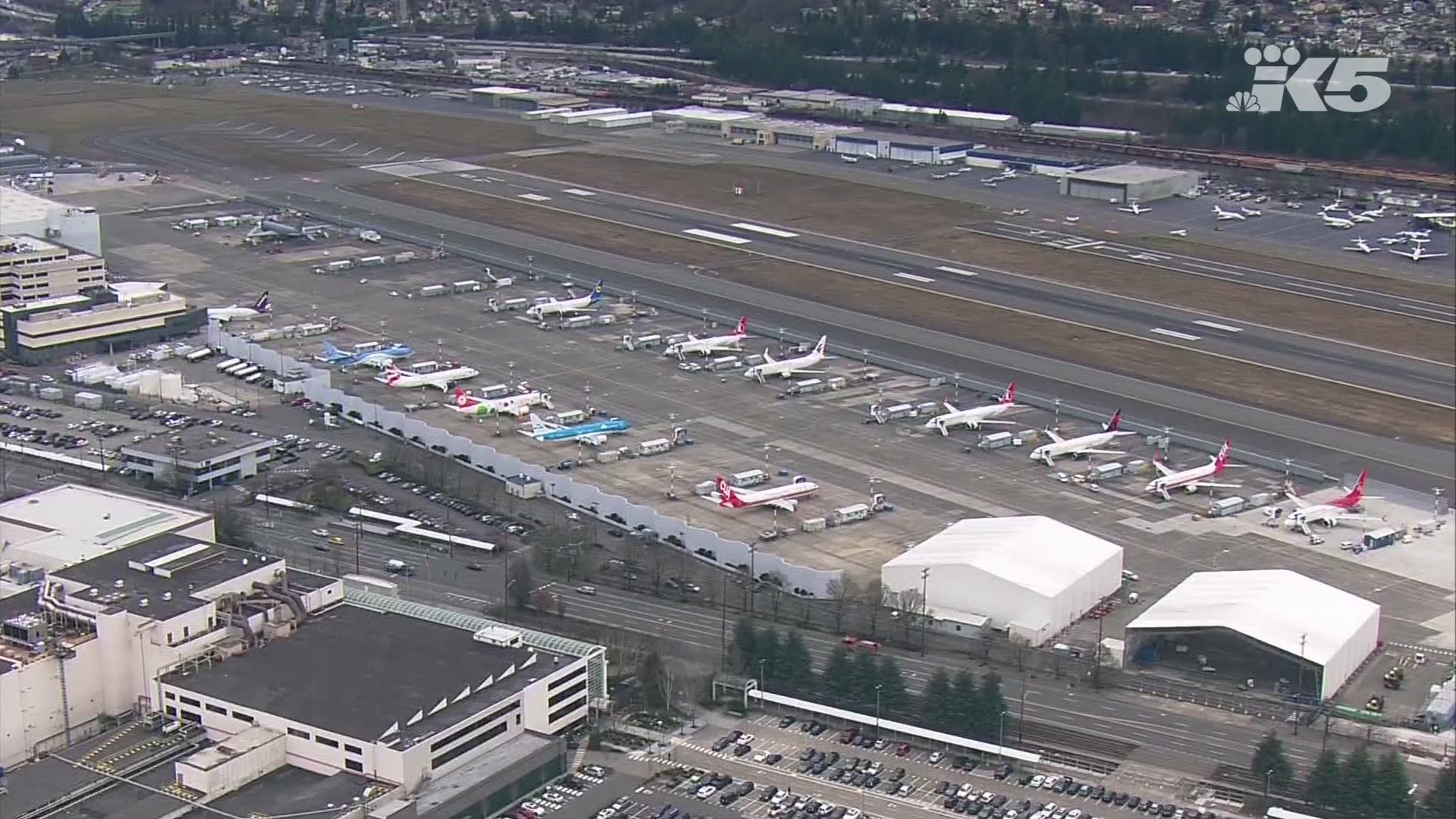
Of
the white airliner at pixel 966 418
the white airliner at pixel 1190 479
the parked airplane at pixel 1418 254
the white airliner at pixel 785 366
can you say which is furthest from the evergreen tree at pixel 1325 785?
the parked airplane at pixel 1418 254

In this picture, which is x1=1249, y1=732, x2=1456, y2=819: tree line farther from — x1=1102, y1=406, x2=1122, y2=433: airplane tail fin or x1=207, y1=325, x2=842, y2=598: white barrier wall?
x1=1102, y1=406, x2=1122, y2=433: airplane tail fin

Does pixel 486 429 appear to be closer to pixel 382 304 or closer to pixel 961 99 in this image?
pixel 382 304

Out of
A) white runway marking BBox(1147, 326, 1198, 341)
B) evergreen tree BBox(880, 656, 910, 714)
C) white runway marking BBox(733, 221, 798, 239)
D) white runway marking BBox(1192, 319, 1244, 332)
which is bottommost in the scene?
evergreen tree BBox(880, 656, 910, 714)

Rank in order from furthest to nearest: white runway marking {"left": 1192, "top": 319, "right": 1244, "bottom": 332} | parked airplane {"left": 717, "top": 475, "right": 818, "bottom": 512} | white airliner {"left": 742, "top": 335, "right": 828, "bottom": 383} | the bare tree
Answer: white runway marking {"left": 1192, "top": 319, "right": 1244, "bottom": 332} → white airliner {"left": 742, "top": 335, "right": 828, "bottom": 383} → parked airplane {"left": 717, "top": 475, "right": 818, "bottom": 512} → the bare tree

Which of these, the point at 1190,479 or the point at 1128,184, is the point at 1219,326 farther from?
the point at 1128,184

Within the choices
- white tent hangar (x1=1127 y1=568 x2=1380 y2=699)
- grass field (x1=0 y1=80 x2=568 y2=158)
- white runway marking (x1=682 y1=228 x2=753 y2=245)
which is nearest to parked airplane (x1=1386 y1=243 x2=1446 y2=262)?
white runway marking (x1=682 y1=228 x2=753 y2=245)
